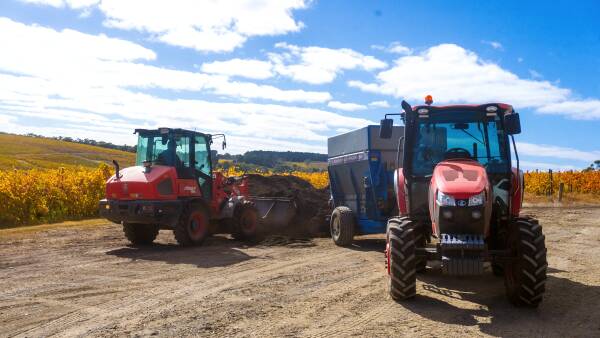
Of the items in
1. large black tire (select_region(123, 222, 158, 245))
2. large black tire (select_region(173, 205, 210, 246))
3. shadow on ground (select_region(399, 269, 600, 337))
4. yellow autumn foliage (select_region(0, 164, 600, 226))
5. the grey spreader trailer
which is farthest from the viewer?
yellow autumn foliage (select_region(0, 164, 600, 226))

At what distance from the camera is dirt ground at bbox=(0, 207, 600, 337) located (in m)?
5.79

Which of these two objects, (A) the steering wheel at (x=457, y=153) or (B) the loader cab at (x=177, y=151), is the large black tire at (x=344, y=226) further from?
(A) the steering wheel at (x=457, y=153)

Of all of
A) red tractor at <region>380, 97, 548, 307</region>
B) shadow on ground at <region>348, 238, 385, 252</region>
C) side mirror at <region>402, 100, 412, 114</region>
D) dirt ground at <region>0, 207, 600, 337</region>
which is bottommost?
dirt ground at <region>0, 207, 600, 337</region>

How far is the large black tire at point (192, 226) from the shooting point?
484 inches

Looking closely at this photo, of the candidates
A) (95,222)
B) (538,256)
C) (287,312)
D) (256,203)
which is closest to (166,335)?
(287,312)

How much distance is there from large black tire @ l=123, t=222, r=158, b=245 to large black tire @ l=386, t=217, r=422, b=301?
26.7ft

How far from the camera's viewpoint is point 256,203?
49.4 feet

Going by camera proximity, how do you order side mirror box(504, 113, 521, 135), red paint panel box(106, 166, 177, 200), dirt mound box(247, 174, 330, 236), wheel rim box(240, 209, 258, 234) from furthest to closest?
dirt mound box(247, 174, 330, 236) < wheel rim box(240, 209, 258, 234) < red paint panel box(106, 166, 177, 200) < side mirror box(504, 113, 521, 135)

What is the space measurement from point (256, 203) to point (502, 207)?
28.9ft

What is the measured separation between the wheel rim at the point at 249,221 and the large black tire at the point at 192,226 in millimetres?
1065

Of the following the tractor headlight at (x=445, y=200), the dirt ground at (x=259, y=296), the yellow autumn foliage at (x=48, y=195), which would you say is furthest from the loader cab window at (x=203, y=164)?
the yellow autumn foliage at (x=48, y=195)

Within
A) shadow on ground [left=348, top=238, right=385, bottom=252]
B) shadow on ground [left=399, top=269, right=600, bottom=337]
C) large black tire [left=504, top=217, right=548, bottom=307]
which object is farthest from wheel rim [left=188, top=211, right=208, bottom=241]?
large black tire [left=504, top=217, right=548, bottom=307]

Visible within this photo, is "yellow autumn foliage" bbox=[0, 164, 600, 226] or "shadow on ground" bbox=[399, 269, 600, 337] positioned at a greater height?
"yellow autumn foliage" bbox=[0, 164, 600, 226]

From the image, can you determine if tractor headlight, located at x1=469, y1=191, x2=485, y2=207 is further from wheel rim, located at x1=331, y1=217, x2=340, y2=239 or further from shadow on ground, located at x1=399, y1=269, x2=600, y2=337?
wheel rim, located at x1=331, y1=217, x2=340, y2=239
